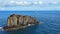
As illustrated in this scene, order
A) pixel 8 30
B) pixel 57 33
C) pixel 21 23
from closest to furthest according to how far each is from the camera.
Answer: pixel 57 33, pixel 8 30, pixel 21 23

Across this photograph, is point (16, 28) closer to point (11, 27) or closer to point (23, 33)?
point (11, 27)

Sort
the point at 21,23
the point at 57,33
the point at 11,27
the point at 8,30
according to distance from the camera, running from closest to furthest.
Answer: the point at 57,33 → the point at 8,30 → the point at 11,27 → the point at 21,23

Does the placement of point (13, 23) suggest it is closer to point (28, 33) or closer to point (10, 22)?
point (10, 22)

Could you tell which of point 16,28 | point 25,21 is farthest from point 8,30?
point 25,21

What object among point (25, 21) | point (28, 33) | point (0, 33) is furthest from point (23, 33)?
point (25, 21)

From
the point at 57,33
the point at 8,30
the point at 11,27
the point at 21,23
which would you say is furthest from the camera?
the point at 21,23

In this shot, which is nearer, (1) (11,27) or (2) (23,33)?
(2) (23,33)

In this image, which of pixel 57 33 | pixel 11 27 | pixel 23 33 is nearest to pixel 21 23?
pixel 11 27

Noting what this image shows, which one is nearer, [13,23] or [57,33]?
[57,33]
